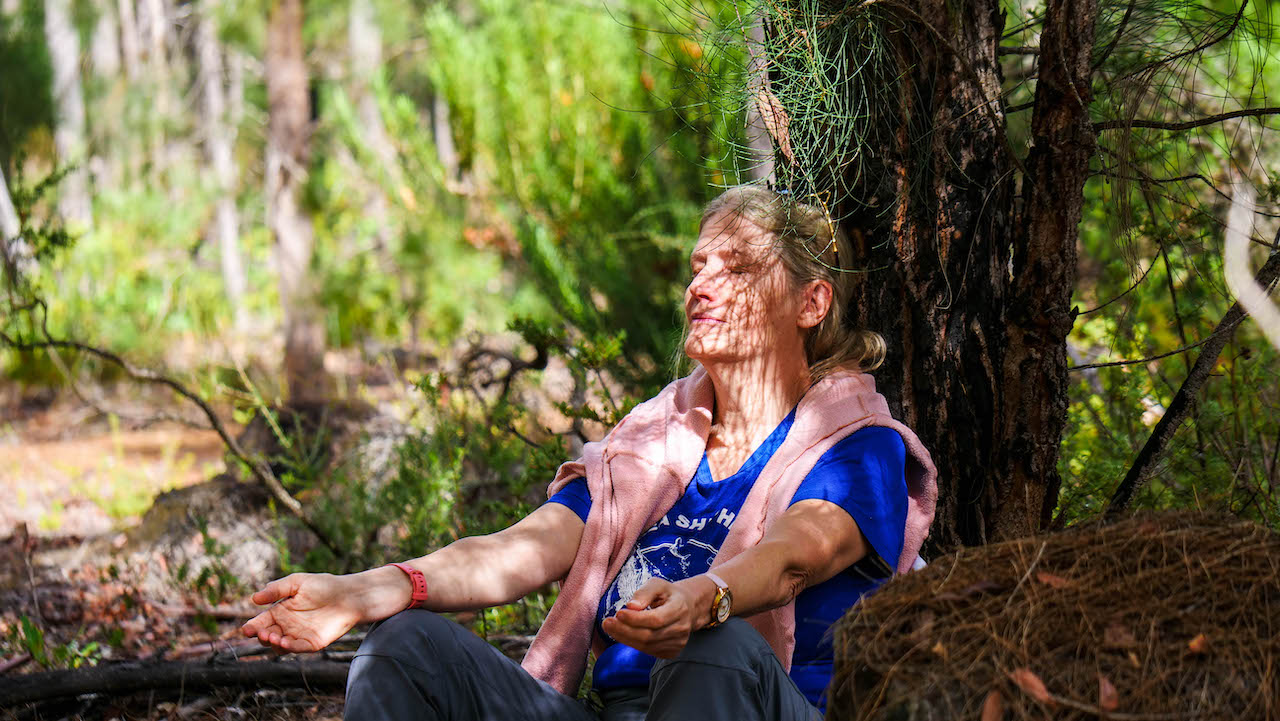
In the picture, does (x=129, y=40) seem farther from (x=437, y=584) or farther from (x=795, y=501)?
(x=795, y=501)

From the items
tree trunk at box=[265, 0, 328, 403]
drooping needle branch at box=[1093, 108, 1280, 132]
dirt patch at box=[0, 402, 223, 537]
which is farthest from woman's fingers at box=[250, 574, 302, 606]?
tree trunk at box=[265, 0, 328, 403]

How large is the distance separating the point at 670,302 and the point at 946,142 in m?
3.35

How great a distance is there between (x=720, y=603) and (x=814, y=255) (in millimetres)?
839

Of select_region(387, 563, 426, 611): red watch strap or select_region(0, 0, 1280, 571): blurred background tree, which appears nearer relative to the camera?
select_region(387, 563, 426, 611): red watch strap

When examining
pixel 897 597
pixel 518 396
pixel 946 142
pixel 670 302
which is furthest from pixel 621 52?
pixel 897 597

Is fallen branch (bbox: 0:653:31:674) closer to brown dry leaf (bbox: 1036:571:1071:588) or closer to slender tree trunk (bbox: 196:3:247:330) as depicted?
brown dry leaf (bbox: 1036:571:1071:588)

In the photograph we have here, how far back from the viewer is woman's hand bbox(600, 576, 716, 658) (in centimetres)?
154

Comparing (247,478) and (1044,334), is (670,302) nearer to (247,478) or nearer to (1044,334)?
(247,478)

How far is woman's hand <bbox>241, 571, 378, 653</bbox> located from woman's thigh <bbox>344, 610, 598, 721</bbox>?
2.4 inches

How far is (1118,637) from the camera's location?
1.36 metres

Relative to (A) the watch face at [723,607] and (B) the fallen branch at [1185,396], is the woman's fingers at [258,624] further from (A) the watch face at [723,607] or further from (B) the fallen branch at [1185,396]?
(B) the fallen branch at [1185,396]

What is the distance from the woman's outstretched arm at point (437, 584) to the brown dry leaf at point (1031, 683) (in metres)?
1.02

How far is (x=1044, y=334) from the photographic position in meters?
2.13

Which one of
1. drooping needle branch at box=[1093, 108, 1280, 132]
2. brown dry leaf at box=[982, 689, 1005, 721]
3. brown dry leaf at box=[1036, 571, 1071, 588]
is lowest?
brown dry leaf at box=[982, 689, 1005, 721]
